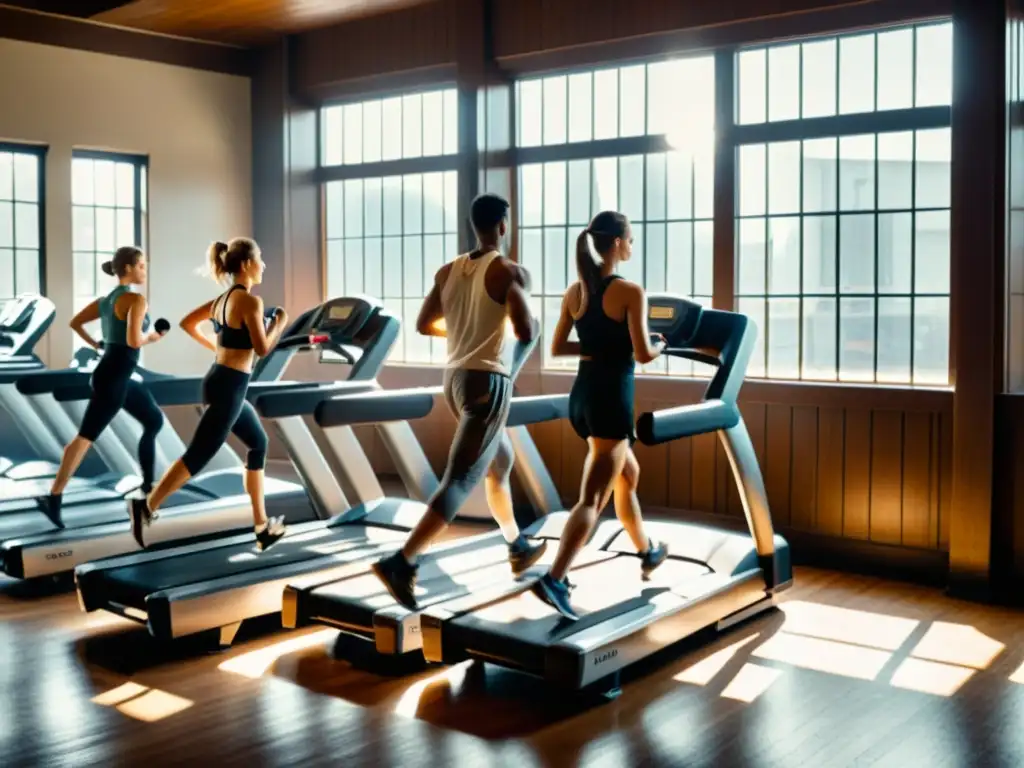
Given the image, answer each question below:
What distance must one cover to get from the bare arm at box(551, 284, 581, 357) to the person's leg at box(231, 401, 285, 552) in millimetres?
1436

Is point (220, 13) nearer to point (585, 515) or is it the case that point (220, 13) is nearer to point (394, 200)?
point (394, 200)

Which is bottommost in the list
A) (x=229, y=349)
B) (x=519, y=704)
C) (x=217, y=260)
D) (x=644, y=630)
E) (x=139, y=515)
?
(x=519, y=704)

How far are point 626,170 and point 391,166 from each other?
1949 mm

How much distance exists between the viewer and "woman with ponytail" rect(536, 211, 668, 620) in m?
4.06

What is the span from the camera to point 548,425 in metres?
7.01

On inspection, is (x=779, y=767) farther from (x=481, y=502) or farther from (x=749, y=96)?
(x=749, y=96)

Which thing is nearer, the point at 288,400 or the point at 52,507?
the point at 288,400

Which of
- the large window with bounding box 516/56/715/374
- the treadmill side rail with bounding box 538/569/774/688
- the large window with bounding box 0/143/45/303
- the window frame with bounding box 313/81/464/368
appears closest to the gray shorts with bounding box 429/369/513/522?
the treadmill side rail with bounding box 538/569/774/688

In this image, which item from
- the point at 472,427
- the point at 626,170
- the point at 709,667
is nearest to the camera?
the point at 472,427

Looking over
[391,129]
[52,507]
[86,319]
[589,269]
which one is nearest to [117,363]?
[86,319]

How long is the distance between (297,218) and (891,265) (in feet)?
14.5

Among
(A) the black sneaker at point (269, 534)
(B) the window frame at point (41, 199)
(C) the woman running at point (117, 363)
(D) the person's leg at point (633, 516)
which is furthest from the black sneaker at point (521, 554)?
(B) the window frame at point (41, 199)

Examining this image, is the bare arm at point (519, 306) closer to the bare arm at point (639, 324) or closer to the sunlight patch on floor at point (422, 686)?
the bare arm at point (639, 324)

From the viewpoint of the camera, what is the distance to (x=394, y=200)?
813 centimetres
